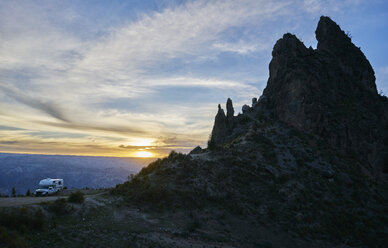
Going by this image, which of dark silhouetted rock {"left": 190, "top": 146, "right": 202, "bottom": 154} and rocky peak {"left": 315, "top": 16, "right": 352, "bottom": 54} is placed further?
rocky peak {"left": 315, "top": 16, "right": 352, "bottom": 54}

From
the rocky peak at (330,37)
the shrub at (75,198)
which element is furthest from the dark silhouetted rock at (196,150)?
the rocky peak at (330,37)

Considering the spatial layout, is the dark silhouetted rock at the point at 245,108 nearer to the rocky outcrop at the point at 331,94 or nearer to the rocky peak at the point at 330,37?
the rocky outcrop at the point at 331,94

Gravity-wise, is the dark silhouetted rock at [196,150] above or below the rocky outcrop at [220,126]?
below

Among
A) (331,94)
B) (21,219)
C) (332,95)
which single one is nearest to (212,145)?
(21,219)

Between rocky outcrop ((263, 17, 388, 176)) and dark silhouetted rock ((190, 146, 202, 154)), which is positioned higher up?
rocky outcrop ((263, 17, 388, 176))

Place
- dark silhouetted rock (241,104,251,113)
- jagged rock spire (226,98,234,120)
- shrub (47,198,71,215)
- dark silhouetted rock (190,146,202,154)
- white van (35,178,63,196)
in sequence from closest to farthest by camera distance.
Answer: shrub (47,198,71,215), white van (35,178,63,196), dark silhouetted rock (190,146,202,154), jagged rock spire (226,98,234,120), dark silhouetted rock (241,104,251,113)

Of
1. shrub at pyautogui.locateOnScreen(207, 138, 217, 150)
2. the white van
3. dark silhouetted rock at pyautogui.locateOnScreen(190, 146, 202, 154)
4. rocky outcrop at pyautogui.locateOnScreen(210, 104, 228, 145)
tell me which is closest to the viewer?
the white van

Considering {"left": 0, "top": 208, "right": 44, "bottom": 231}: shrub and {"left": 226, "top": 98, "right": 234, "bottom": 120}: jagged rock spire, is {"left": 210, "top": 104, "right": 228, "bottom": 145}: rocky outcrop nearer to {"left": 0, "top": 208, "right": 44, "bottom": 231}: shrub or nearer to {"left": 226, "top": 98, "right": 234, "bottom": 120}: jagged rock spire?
{"left": 226, "top": 98, "right": 234, "bottom": 120}: jagged rock spire

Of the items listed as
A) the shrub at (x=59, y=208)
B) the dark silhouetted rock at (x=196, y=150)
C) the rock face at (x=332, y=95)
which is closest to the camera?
the shrub at (x=59, y=208)

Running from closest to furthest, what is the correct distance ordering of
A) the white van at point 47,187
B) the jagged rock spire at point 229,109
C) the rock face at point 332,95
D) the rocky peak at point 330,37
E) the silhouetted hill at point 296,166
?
the silhouetted hill at point 296,166 < the white van at point 47,187 < the rock face at point 332,95 < the jagged rock spire at point 229,109 < the rocky peak at point 330,37

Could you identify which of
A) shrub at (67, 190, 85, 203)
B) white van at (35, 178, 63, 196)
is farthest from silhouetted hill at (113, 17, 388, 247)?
white van at (35, 178, 63, 196)

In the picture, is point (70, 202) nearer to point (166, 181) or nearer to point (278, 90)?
point (166, 181)

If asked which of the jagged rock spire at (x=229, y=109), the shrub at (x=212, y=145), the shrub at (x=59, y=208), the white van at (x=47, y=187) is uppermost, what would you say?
the jagged rock spire at (x=229, y=109)

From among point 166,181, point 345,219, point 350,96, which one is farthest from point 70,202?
point 350,96
